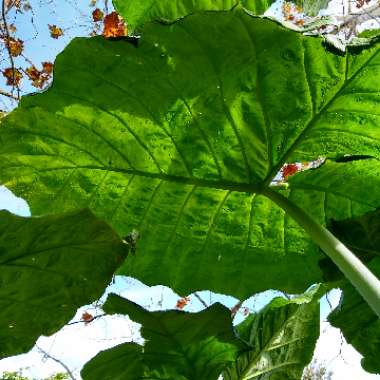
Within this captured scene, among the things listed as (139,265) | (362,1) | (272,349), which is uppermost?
(362,1)

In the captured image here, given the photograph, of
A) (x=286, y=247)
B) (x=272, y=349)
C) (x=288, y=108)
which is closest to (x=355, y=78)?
(x=288, y=108)

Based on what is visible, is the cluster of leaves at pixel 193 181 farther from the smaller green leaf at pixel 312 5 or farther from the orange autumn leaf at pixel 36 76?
the orange autumn leaf at pixel 36 76

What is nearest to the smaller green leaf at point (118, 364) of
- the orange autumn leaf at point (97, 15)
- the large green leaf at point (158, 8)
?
the large green leaf at point (158, 8)

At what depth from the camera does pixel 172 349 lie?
4.46 feet

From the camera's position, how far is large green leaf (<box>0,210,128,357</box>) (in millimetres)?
968

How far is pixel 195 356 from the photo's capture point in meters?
1.40

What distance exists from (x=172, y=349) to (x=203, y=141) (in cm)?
49

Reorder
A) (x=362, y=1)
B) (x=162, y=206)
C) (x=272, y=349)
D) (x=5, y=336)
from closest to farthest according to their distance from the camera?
(x=5, y=336)
(x=162, y=206)
(x=272, y=349)
(x=362, y=1)

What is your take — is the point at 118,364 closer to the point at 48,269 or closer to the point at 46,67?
the point at 48,269

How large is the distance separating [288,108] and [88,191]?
0.50 meters

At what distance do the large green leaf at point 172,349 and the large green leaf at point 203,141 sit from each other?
16 centimetres

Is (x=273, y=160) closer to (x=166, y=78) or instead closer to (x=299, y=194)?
(x=299, y=194)

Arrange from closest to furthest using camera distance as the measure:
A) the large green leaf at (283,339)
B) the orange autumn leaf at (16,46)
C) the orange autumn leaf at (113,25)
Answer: the large green leaf at (283,339)
the orange autumn leaf at (113,25)
the orange autumn leaf at (16,46)

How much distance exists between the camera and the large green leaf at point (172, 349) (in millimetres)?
1226
